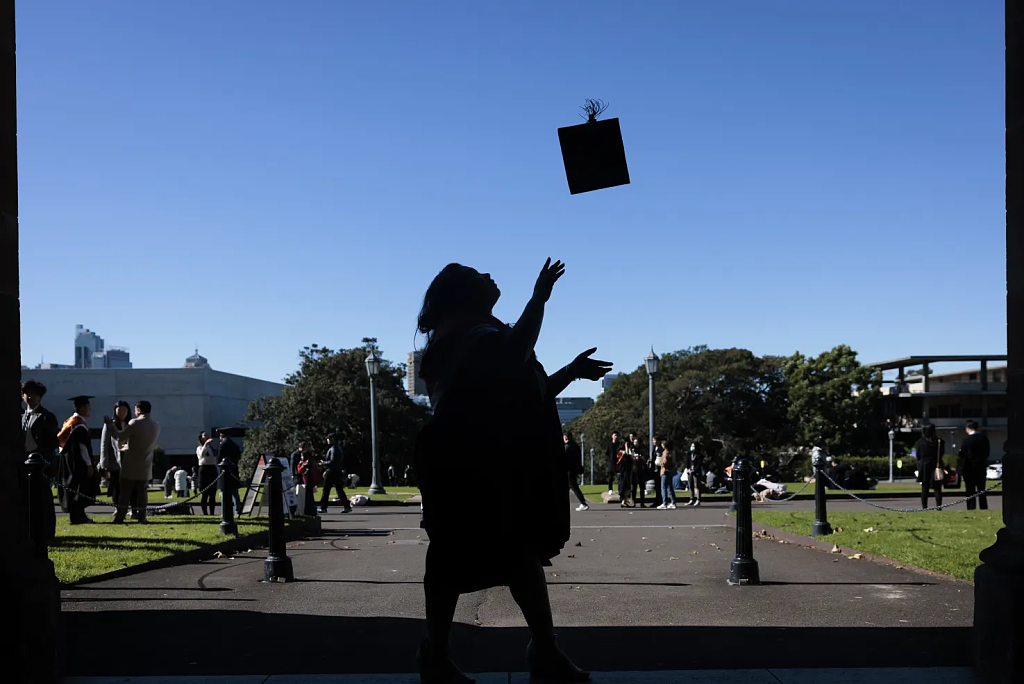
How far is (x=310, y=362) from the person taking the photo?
6325 centimetres

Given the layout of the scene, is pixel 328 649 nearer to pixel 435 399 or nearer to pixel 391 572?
pixel 435 399

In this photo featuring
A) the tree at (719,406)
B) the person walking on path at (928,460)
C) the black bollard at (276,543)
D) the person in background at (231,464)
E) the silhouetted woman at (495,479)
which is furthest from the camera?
the tree at (719,406)

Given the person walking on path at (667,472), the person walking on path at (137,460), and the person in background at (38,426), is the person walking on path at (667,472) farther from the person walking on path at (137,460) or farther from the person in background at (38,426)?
the person in background at (38,426)

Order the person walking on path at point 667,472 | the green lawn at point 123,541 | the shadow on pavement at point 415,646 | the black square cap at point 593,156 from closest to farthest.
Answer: the shadow on pavement at point 415,646 → the black square cap at point 593,156 → the green lawn at point 123,541 → the person walking on path at point 667,472

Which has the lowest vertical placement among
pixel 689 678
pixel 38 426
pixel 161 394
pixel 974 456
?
pixel 689 678

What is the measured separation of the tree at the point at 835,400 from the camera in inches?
3246

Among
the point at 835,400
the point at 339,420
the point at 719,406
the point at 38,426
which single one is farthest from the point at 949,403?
the point at 38,426

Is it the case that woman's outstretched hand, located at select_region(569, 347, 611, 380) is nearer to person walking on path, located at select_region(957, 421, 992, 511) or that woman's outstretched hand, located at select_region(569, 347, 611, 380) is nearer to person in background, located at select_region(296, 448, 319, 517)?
person in background, located at select_region(296, 448, 319, 517)

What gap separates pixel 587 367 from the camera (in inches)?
189

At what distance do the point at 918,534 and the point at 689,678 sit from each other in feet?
32.4

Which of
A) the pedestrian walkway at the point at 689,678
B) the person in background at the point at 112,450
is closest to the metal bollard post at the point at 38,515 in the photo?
the pedestrian walkway at the point at 689,678

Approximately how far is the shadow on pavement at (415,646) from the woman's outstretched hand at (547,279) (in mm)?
2102

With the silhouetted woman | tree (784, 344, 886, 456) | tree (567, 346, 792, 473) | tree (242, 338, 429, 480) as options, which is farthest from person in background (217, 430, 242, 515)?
tree (784, 344, 886, 456)

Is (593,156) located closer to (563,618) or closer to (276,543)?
(563,618)
